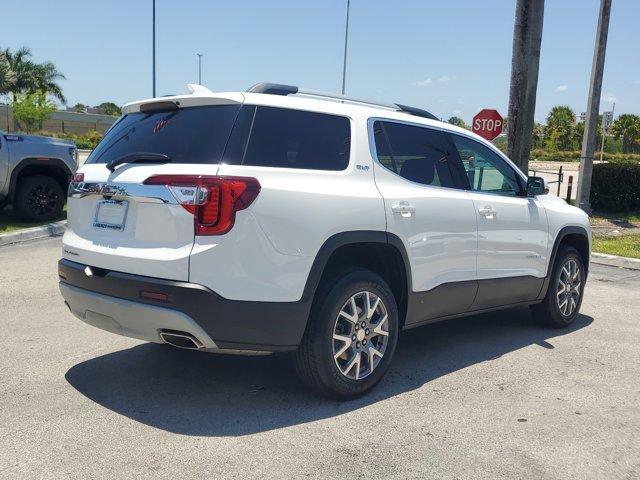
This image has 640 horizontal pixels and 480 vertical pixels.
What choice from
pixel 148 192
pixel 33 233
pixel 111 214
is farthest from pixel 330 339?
pixel 33 233

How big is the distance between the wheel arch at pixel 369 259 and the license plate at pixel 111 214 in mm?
1135

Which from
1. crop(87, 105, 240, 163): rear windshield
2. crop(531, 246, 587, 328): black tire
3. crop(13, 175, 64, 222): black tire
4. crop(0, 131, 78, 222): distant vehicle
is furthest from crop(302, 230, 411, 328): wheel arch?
crop(13, 175, 64, 222): black tire

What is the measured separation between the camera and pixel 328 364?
3848 millimetres

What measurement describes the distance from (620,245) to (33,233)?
9935 millimetres

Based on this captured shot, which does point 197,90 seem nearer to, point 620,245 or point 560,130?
point 620,245

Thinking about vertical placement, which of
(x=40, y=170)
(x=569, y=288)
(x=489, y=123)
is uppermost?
(x=489, y=123)

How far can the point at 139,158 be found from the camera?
3.80 metres

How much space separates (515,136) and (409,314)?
7.90 m

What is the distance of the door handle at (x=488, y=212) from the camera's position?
4922 mm

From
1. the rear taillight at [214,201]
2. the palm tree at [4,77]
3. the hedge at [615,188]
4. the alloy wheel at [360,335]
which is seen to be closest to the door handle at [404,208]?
the alloy wheel at [360,335]

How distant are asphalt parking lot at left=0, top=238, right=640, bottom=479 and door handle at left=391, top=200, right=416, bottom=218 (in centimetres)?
116

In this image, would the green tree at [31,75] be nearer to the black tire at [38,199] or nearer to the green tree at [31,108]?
the green tree at [31,108]

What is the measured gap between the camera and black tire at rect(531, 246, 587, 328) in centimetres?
593

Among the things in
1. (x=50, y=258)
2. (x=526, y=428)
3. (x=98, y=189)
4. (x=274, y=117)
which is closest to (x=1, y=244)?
(x=50, y=258)
